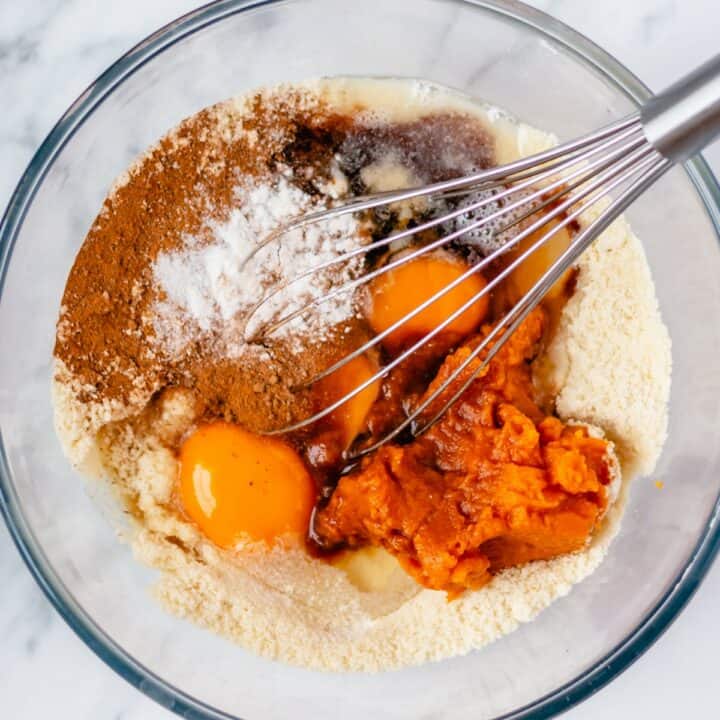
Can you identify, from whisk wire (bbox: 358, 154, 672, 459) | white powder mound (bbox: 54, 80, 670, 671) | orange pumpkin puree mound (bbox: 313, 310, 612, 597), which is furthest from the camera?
white powder mound (bbox: 54, 80, 670, 671)

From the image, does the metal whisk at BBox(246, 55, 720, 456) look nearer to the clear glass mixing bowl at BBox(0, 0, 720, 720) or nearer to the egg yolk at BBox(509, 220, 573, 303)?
the egg yolk at BBox(509, 220, 573, 303)

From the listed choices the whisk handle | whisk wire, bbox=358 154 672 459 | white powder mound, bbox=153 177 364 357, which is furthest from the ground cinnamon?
the whisk handle

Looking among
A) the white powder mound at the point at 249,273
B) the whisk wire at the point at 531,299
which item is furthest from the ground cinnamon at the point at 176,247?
the whisk wire at the point at 531,299

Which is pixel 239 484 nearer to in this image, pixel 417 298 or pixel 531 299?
Answer: pixel 417 298

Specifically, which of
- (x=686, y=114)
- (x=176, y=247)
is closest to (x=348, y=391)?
(x=176, y=247)

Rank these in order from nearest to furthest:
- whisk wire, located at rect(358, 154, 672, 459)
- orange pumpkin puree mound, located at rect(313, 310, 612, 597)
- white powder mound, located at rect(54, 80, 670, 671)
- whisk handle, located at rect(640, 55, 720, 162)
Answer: whisk handle, located at rect(640, 55, 720, 162) < whisk wire, located at rect(358, 154, 672, 459) < orange pumpkin puree mound, located at rect(313, 310, 612, 597) < white powder mound, located at rect(54, 80, 670, 671)

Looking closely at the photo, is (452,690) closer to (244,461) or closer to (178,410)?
(244,461)
